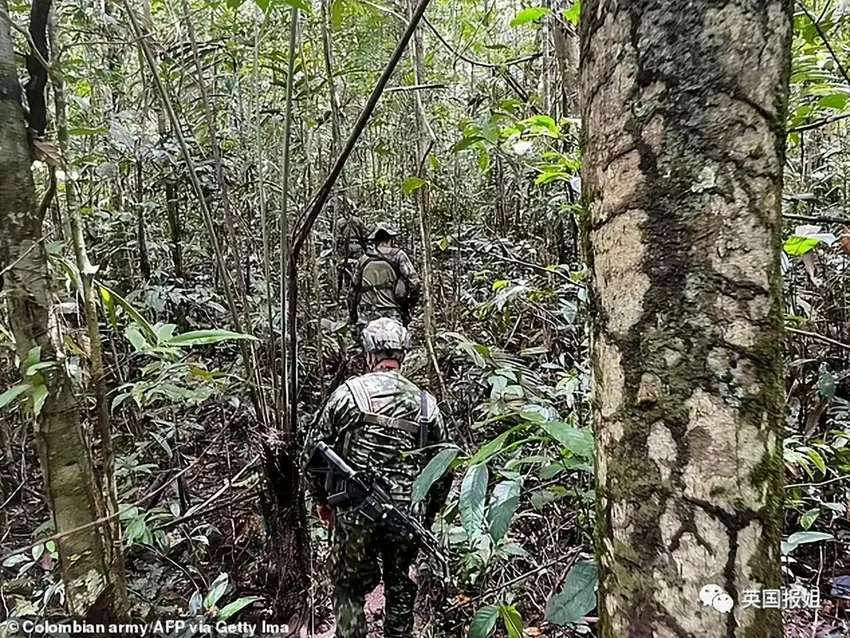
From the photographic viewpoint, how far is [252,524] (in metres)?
3.45

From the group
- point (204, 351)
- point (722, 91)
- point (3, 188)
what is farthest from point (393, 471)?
point (204, 351)

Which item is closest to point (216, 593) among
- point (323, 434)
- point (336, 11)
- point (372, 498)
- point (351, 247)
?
point (372, 498)

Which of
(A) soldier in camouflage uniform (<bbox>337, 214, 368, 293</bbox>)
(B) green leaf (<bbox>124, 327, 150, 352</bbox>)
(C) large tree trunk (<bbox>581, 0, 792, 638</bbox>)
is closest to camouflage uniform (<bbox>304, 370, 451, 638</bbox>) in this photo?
(B) green leaf (<bbox>124, 327, 150, 352</bbox>)

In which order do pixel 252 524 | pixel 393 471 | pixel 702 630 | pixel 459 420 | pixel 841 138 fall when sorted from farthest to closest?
1. pixel 841 138
2. pixel 459 420
3. pixel 252 524
4. pixel 393 471
5. pixel 702 630

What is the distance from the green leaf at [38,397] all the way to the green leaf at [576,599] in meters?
1.19

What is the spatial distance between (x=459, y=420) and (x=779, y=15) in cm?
354

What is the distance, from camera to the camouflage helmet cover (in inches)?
113

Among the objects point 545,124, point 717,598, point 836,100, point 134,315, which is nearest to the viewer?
point 717,598

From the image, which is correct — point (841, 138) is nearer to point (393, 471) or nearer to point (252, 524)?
point (393, 471)

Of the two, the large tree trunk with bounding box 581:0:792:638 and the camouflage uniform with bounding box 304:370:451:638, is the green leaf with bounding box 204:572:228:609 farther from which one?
the large tree trunk with bounding box 581:0:792:638

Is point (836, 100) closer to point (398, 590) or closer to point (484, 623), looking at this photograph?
point (484, 623)

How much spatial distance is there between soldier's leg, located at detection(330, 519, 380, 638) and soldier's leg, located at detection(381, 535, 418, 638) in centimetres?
7

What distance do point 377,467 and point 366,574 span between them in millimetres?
541

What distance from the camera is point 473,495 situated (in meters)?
1.25
